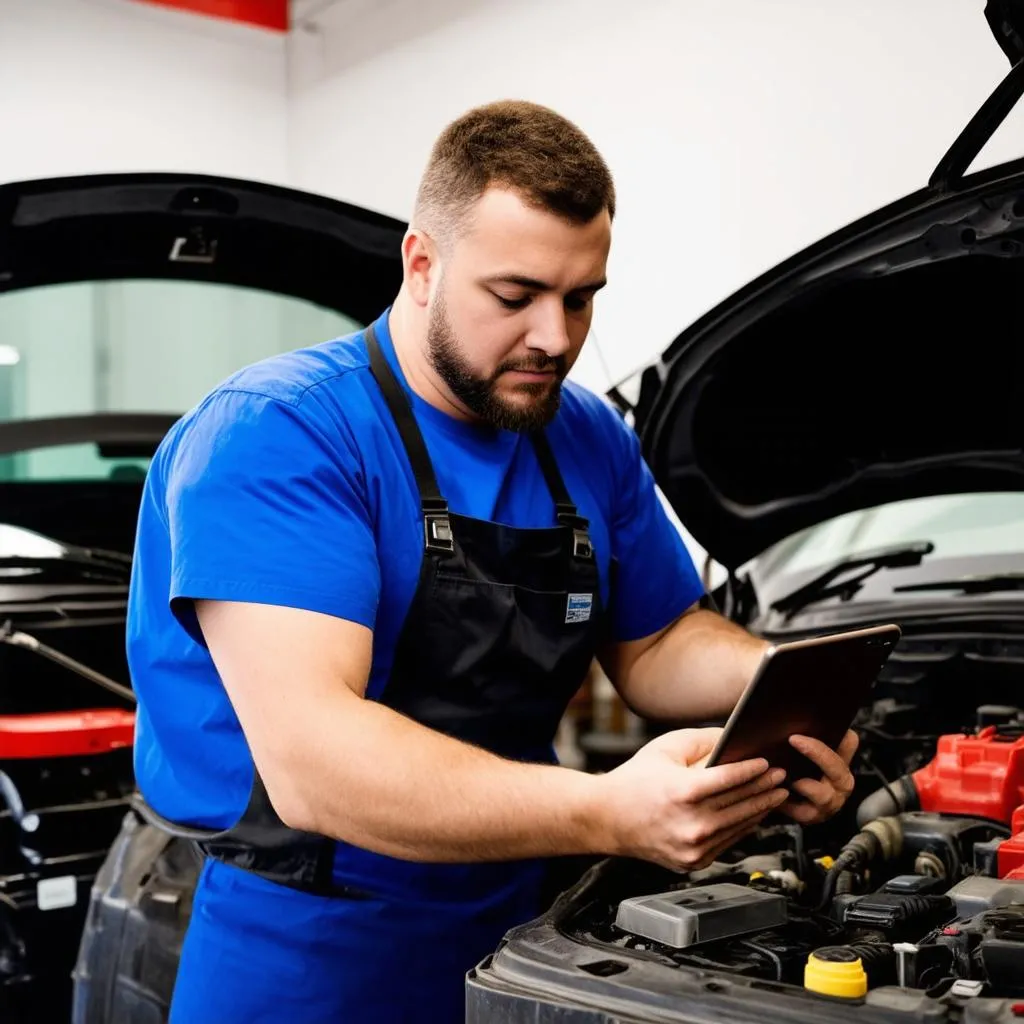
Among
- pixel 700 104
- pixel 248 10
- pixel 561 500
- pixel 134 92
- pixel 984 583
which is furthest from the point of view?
pixel 248 10

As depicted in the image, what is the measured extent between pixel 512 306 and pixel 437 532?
0.29 meters

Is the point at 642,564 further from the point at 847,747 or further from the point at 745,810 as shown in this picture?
the point at 745,810

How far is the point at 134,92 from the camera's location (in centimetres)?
516

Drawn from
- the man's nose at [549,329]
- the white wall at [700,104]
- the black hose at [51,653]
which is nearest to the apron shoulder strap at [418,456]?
the man's nose at [549,329]

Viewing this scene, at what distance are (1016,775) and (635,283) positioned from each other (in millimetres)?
2458

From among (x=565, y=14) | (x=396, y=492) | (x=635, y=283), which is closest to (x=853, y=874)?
(x=396, y=492)

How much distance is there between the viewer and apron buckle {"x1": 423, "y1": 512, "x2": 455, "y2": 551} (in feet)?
5.07

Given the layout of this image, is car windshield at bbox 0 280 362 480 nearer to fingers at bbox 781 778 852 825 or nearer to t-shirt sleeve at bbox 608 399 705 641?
t-shirt sleeve at bbox 608 399 705 641

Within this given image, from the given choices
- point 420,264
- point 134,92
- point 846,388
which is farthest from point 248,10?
point 420,264

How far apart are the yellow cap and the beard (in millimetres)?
750

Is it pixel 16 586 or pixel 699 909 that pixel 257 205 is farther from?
pixel 699 909

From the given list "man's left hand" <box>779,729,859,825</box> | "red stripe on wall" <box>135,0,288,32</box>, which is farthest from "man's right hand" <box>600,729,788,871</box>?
"red stripe on wall" <box>135,0,288,32</box>

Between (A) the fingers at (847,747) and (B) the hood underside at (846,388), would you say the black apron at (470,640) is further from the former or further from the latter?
(B) the hood underside at (846,388)

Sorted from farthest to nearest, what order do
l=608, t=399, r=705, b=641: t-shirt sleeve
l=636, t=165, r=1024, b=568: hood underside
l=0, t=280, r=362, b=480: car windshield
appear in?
1. l=0, t=280, r=362, b=480: car windshield
2. l=636, t=165, r=1024, b=568: hood underside
3. l=608, t=399, r=705, b=641: t-shirt sleeve
